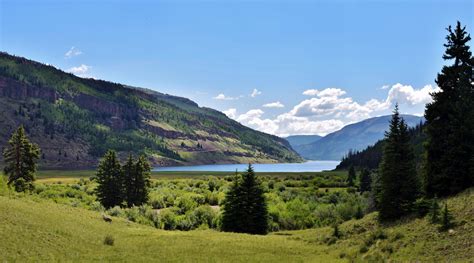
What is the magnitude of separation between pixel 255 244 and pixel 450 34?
27.8 meters

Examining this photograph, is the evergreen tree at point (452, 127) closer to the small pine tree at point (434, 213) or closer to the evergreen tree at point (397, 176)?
the evergreen tree at point (397, 176)

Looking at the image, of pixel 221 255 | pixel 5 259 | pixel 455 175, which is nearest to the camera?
pixel 5 259

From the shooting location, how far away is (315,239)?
132 feet

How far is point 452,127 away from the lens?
3569 centimetres

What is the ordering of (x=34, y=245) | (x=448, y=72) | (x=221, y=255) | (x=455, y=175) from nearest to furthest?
1. (x=34, y=245)
2. (x=221, y=255)
3. (x=455, y=175)
4. (x=448, y=72)

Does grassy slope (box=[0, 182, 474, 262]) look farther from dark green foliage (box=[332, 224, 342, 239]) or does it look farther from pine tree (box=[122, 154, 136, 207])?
pine tree (box=[122, 154, 136, 207])

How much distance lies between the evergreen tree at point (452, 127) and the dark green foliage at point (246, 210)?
79.0 feet

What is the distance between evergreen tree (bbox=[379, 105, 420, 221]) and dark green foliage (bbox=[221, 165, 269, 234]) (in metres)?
21.0

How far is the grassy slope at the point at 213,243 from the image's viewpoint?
27.2m

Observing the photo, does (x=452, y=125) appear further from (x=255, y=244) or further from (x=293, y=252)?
(x=255, y=244)

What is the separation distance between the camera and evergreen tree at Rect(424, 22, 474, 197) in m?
34.8

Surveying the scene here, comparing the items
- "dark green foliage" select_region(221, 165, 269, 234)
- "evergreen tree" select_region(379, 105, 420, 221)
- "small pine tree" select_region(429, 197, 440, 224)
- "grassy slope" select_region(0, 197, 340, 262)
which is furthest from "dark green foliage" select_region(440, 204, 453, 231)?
"dark green foliage" select_region(221, 165, 269, 234)

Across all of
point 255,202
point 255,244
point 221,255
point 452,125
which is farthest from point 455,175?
point 255,202

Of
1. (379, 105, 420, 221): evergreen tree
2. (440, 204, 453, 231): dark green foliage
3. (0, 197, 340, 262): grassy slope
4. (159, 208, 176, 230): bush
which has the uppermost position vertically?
(379, 105, 420, 221): evergreen tree
